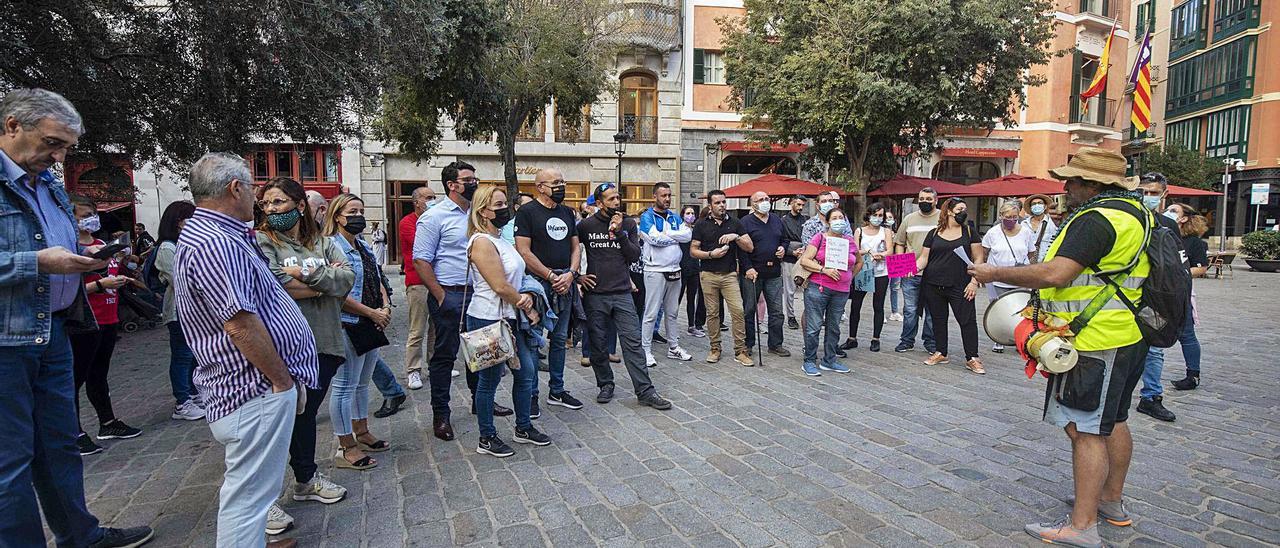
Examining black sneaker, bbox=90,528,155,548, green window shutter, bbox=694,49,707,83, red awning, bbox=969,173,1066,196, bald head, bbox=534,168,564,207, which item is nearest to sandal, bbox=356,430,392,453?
black sneaker, bbox=90,528,155,548

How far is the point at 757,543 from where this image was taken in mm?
3221

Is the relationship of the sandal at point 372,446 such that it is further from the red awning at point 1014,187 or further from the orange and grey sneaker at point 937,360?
the red awning at point 1014,187

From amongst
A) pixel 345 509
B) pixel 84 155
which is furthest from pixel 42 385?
pixel 84 155

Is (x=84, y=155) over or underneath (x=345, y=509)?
over

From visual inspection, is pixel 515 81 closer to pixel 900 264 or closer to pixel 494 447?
pixel 900 264

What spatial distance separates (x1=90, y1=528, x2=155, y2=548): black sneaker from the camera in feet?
10.2

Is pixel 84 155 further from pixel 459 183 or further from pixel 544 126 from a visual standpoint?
pixel 544 126

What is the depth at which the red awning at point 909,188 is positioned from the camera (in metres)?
18.3

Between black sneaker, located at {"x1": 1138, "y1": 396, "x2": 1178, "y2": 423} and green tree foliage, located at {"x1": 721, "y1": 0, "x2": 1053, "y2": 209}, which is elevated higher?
green tree foliage, located at {"x1": 721, "y1": 0, "x2": 1053, "y2": 209}

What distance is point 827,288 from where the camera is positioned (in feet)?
22.6

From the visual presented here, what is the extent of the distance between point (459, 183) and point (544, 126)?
1949cm

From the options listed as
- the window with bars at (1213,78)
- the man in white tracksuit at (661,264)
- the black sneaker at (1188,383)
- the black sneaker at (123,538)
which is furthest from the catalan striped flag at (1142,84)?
the black sneaker at (123,538)

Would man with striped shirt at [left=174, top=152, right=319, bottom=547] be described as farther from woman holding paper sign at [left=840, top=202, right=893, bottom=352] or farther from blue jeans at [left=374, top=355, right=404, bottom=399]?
woman holding paper sign at [left=840, top=202, right=893, bottom=352]

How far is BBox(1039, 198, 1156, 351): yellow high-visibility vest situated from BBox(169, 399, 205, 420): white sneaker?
6.17 metres
